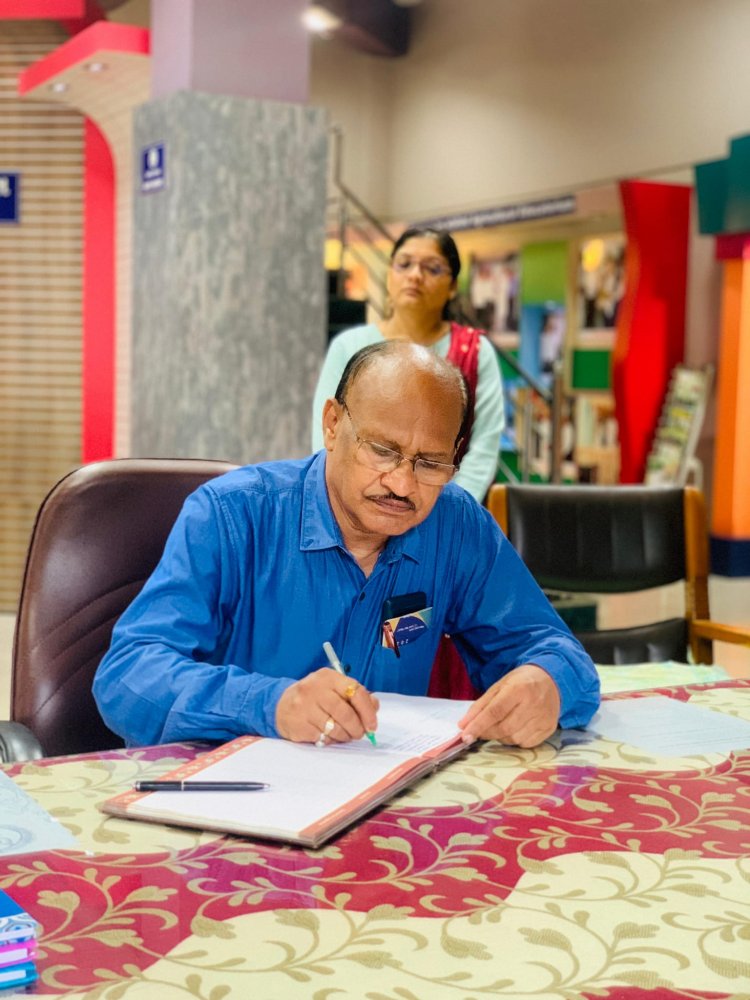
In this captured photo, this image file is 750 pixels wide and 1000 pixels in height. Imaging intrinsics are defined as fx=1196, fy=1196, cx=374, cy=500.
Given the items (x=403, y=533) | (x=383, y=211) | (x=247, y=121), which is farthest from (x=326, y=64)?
(x=403, y=533)

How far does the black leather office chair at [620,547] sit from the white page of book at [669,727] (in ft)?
3.90

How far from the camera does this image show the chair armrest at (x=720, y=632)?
2.78 meters

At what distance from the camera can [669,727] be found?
1.72 m

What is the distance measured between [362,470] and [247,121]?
4.41 metres

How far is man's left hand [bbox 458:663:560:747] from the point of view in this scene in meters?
1.60

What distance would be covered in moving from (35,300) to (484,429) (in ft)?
14.9

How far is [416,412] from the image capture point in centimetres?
171

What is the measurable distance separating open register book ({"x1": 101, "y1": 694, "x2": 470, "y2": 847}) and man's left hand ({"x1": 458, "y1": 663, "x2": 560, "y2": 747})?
0.04m

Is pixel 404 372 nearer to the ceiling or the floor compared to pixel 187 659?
nearer to the ceiling

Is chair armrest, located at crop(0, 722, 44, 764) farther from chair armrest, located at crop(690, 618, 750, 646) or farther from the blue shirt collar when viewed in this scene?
chair armrest, located at crop(690, 618, 750, 646)

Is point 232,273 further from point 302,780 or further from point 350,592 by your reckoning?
point 302,780

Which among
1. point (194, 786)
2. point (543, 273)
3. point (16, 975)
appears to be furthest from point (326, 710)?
point (543, 273)

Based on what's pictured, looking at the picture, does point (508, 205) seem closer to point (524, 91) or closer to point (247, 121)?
point (524, 91)

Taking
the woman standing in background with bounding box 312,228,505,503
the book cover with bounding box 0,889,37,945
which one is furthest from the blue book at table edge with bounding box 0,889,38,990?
→ the woman standing in background with bounding box 312,228,505,503
